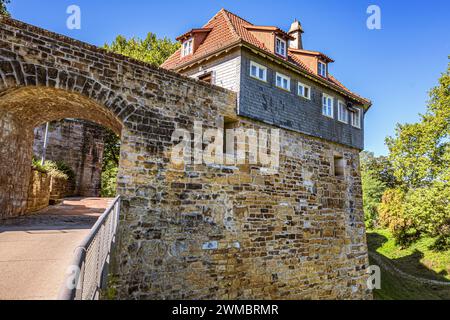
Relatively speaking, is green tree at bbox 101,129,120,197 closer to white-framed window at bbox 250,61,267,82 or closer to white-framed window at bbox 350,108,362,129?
white-framed window at bbox 250,61,267,82

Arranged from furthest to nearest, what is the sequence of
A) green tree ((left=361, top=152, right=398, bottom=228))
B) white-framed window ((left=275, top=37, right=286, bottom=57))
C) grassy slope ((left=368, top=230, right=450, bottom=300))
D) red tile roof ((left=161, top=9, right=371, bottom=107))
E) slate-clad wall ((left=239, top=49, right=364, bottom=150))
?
green tree ((left=361, top=152, right=398, bottom=228))
grassy slope ((left=368, top=230, right=450, bottom=300))
white-framed window ((left=275, top=37, right=286, bottom=57))
red tile roof ((left=161, top=9, right=371, bottom=107))
slate-clad wall ((left=239, top=49, right=364, bottom=150))

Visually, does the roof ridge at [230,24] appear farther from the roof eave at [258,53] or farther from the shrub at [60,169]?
the shrub at [60,169]

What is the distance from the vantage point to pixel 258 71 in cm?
1058

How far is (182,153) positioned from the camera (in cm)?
824

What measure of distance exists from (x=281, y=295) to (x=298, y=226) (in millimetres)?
2349

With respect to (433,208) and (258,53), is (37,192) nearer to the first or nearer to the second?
(258,53)

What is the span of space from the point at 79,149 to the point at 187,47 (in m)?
10.0

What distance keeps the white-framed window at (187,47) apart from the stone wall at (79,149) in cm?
935

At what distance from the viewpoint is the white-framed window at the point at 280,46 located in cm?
1191

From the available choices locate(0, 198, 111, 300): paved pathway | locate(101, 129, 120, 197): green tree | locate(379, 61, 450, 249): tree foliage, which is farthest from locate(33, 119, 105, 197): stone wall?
locate(379, 61, 450, 249): tree foliage

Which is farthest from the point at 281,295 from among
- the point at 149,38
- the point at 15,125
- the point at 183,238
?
the point at 149,38

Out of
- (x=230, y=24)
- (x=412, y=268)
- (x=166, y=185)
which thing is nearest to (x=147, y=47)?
(x=230, y=24)

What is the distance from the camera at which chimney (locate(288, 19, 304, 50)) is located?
Result: 16197 millimetres

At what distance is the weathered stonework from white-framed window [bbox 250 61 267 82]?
132cm
